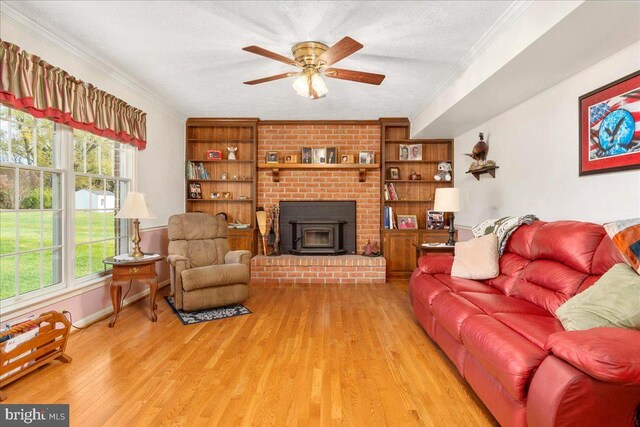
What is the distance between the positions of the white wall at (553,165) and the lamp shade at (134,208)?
3489mm

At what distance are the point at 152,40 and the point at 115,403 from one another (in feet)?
8.73

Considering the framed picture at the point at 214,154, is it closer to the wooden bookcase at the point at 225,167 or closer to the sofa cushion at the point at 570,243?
the wooden bookcase at the point at 225,167

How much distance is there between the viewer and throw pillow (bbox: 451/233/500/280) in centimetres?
290

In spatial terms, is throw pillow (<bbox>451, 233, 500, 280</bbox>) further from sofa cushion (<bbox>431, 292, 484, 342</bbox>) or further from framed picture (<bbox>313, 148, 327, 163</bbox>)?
framed picture (<bbox>313, 148, 327, 163</bbox>)

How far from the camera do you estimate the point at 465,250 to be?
313cm

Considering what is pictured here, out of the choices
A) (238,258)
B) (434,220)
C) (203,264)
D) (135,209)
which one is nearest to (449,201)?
(434,220)

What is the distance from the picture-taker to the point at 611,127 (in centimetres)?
235

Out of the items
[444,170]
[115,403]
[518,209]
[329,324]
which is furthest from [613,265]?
[444,170]

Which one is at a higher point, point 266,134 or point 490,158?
point 266,134

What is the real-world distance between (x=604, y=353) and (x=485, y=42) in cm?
245

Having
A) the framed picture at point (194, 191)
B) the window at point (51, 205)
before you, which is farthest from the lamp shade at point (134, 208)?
the framed picture at point (194, 191)

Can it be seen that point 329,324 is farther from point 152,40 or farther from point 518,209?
point 152,40

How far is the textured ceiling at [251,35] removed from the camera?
7.68ft

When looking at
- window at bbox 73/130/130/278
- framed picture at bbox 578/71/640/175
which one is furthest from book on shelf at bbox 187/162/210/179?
framed picture at bbox 578/71/640/175
